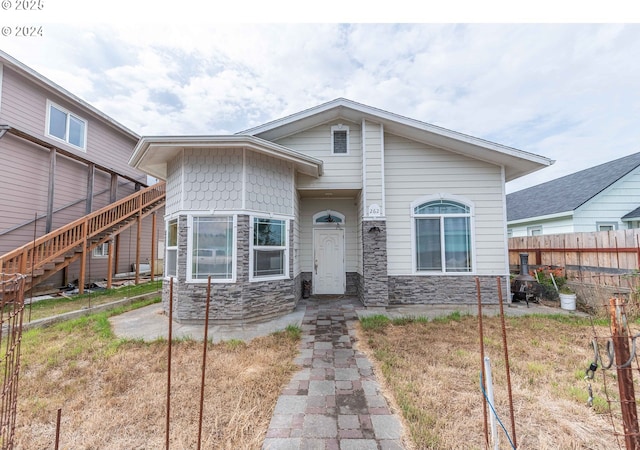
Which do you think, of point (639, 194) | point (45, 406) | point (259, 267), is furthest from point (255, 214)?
point (639, 194)

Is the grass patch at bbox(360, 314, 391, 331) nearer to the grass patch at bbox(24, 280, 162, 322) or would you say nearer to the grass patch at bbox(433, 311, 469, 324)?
the grass patch at bbox(433, 311, 469, 324)

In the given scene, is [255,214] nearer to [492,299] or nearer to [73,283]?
[492,299]

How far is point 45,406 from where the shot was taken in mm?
2705

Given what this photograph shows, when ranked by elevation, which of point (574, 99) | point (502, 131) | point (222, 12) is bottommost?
point (222, 12)

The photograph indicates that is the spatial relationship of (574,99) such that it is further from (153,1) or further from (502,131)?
(153,1)

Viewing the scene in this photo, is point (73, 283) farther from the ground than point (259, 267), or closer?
closer

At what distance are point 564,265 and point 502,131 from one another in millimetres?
11553

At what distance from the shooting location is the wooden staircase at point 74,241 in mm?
6618

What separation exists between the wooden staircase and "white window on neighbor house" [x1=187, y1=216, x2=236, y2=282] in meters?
3.46

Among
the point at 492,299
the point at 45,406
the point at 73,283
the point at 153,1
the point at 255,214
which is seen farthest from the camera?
the point at 73,283

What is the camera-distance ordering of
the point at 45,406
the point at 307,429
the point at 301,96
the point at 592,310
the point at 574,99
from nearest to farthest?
the point at 307,429, the point at 45,406, the point at 592,310, the point at 574,99, the point at 301,96

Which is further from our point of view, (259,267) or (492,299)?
(492,299)

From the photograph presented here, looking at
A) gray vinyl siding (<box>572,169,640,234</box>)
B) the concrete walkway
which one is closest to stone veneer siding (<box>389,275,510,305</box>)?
the concrete walkway

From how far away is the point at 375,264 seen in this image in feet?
21.9
